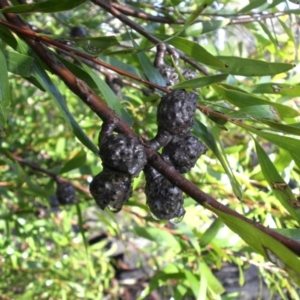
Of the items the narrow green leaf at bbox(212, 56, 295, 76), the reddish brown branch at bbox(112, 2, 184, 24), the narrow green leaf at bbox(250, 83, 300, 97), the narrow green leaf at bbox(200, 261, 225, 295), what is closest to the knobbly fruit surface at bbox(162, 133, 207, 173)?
the narrow green leaf at bbox(212, 56, 295, 76)

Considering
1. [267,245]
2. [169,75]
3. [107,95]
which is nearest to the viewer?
[267,245]

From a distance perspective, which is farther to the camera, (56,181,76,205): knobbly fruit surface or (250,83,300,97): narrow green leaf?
(56,181,76,205): knobbly fruit surface

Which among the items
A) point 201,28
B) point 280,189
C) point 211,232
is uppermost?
point 201,28

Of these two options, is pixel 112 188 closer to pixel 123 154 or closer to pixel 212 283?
pixel 123 154

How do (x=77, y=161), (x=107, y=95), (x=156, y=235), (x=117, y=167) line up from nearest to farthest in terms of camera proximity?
1. (x=117, y=167)
2. (x=107, y=95)
3. (x=77, y=161)
4. (x=156, y=235)

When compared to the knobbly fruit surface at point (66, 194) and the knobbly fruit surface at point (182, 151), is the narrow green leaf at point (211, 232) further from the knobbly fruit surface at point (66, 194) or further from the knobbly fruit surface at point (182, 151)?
the knobbly fruit surface at point (182, 151)

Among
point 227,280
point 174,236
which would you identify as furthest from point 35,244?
point 227,280

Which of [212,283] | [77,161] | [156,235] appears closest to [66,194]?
[77,161]

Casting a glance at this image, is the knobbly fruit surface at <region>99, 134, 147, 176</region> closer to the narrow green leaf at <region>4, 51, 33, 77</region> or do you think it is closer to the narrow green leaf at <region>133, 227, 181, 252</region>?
the narrow green leaf at <region>4, 51, 33, 77</region>
